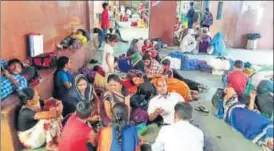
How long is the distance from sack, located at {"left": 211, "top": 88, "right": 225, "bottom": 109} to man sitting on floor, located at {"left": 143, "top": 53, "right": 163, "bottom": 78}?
41 cm

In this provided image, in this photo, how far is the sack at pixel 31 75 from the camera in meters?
1.92

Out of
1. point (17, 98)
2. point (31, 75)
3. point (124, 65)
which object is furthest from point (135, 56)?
point (17, 98)

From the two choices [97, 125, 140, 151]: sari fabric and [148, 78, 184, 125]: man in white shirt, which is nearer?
[97, 125, 140, 151]: sari fabric

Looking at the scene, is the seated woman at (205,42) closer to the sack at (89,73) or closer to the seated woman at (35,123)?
the sack at (89,73)

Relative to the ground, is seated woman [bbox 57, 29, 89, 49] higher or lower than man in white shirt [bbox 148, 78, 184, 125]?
higher

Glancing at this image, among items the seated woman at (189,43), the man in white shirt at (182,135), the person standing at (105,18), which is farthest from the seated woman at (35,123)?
the seated woman at (189,43)

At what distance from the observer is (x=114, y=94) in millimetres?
1743

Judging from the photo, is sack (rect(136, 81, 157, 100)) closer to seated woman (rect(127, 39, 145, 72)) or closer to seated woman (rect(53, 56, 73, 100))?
seated woman (rect(127, 39, 145, 72))

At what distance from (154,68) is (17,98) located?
37.0 inches

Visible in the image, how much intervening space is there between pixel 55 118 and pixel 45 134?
0.37 feet

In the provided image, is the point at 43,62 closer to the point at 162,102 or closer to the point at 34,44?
the point at 34,44

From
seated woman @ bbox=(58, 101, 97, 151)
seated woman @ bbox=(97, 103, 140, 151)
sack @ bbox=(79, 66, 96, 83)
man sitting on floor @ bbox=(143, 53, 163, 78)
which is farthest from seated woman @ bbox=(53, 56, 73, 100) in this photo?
seated woman @ bbox=(97, 103, 140, 151)

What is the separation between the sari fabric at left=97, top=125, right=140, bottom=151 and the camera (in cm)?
124

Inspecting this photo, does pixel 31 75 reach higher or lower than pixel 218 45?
lower
